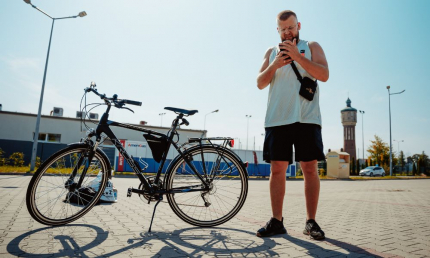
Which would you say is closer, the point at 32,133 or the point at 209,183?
the point at 209,183

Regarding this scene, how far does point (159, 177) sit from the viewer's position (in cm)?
319

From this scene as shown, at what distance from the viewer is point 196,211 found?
3.33 meters

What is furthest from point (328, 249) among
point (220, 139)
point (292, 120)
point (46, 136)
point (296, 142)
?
point (46, 136)

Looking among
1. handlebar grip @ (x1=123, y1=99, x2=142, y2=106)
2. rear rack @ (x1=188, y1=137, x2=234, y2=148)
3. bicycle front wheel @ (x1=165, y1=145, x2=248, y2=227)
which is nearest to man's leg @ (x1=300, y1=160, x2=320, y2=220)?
bicycle front wheel @ (x1=165, y1=145, x2=248, y2=227)

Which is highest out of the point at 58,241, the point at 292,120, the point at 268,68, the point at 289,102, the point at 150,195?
the point at 268,68

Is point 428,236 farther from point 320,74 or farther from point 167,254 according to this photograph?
point 167,254

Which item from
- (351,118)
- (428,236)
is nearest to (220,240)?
(428,236)

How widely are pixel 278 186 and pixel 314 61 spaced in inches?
55.5

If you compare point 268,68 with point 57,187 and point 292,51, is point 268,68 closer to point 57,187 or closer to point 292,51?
point 292,51

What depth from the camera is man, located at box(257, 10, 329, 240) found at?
2826 millimetres

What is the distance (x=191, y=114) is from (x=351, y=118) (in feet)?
296

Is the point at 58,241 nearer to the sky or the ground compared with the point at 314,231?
nearer to the ground

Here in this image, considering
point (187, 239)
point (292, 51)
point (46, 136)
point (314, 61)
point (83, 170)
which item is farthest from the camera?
point (46, 136)

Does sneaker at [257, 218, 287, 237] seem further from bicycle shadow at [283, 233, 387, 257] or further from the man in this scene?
bicycle shadow at [283, 233, 387, 257]
